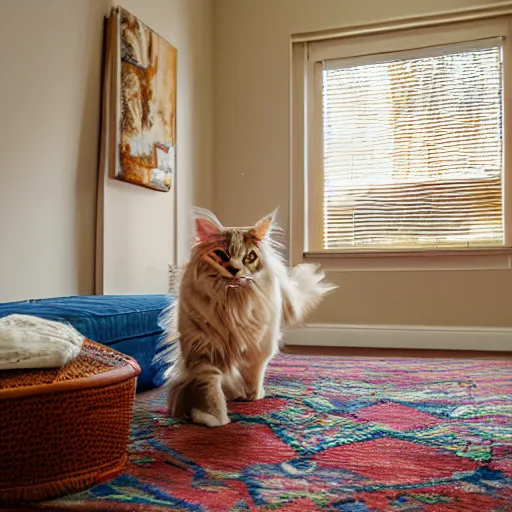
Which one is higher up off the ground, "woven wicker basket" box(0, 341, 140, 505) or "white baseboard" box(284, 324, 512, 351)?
"woven wicker basket" box(0, 341, 140, 505)

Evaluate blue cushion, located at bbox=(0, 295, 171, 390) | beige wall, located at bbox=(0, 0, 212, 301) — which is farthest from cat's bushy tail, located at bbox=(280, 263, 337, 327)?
beige wall, located at bbox=(0, 0, 212, 301)

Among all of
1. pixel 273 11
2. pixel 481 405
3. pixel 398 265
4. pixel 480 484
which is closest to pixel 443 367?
pixel 481 405

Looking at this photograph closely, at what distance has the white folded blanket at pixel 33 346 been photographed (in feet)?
3.02

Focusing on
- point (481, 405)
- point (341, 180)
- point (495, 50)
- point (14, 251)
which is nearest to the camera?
point (481, 405)

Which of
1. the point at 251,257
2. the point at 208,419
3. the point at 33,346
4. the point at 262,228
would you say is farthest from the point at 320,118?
the point at 33,346

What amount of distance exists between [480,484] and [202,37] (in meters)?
3.43

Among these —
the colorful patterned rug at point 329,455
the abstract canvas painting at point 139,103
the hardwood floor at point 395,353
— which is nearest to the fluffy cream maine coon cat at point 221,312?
the colorful patterned rug at point 329,455

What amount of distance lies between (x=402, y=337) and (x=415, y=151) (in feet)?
3.95

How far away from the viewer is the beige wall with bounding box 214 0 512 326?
10.9 ft

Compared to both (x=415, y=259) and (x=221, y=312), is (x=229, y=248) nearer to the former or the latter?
(x=221, y=312)

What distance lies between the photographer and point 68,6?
2354 mm

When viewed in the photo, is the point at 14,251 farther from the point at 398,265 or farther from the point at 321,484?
the point at 398,265

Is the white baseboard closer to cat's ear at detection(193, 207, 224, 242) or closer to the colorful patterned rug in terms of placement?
the colorful patterned rug

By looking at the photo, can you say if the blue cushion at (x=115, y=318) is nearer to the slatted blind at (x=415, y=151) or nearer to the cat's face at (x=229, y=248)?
the cat's face at (x=229, y=248)
